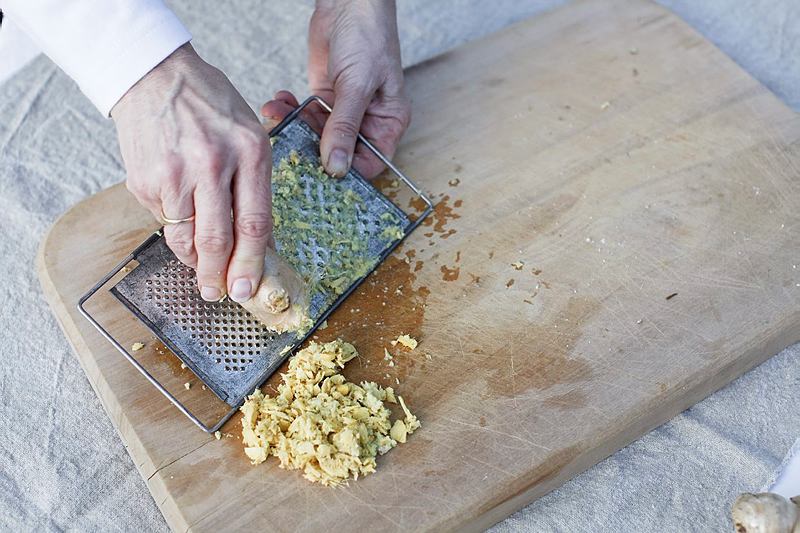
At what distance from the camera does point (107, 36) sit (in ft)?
5.22

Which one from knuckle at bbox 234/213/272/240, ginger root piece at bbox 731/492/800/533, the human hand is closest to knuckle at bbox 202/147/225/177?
knuckle at bbox 234/213/272/240

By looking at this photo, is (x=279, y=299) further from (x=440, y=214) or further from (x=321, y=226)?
(x=440, y=214)

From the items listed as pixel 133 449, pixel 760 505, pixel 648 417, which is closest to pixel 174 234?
pixel 133 449

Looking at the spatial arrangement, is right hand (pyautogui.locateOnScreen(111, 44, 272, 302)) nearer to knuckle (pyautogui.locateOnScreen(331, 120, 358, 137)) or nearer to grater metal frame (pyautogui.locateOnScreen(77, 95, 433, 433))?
grater metal frame (pyautogui.locateOnScreen(77, 95, 433, 433))

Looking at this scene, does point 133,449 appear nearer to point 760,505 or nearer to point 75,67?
point 75,67

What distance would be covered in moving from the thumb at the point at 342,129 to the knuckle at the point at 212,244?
0.56 meters

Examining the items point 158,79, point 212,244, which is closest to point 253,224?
point 212,244

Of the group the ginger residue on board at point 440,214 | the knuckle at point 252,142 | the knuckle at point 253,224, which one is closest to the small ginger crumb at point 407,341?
the ginger residue on board at point 440,214

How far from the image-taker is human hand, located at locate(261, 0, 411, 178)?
7.16ft

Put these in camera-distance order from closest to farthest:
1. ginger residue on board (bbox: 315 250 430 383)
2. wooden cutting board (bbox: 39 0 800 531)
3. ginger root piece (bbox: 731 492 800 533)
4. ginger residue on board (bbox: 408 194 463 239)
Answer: ginger root piece (bbox: 731 492 800 533) → wooden cutting board (bbox: 39 0 800 531) → ginger residue on board (bbox: 315 250 430 383) → ginger residue on board (bbox: 408 194 463 239)

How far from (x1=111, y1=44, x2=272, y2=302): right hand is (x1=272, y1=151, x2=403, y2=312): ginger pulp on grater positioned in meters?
0.30

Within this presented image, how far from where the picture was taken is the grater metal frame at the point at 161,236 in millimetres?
1780

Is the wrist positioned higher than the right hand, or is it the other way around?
the wrist

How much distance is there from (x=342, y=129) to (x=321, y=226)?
28 centimetres
